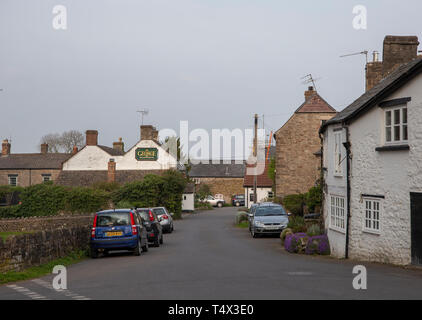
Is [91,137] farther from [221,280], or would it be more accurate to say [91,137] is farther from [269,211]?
[221,280]

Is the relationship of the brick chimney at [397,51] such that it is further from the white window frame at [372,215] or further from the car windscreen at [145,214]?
the car windscreen at [145,214]

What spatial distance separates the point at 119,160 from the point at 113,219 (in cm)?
4302

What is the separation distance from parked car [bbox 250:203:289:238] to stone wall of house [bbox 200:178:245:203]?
62662mm

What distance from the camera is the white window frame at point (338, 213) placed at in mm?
18828

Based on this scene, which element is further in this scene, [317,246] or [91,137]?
[91,137]

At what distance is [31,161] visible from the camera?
7494 cm

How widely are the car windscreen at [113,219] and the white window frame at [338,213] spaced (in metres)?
7.56

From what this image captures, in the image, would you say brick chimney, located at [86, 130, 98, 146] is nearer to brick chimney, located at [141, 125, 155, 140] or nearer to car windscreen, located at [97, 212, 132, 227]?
brick chimney, located at [141, 125, 155, 140]

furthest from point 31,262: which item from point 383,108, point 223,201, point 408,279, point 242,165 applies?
point 242,165

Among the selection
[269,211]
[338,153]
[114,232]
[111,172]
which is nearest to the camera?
[114,232]

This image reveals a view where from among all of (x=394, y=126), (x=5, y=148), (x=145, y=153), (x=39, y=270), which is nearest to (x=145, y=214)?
(x=39, y=270)

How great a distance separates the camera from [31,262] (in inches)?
600

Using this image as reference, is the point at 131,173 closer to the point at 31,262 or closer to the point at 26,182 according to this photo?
the point at 26,182
